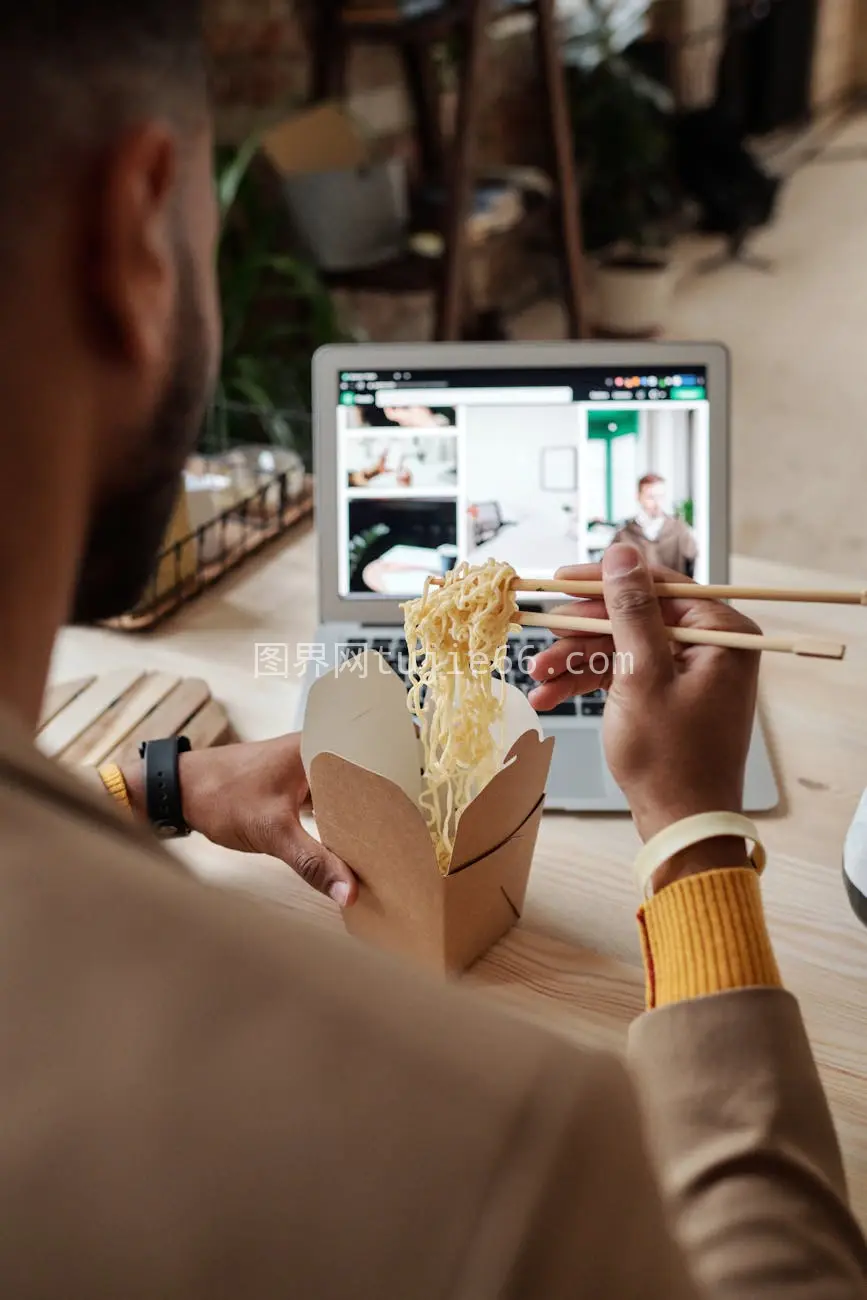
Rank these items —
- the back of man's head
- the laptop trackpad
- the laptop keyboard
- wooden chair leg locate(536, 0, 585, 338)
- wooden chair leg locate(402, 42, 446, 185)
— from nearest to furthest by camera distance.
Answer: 1. the back of man's head
2. the laptop trackpad
3. the laptop keyboard
4. wooden chair leg locate(536, 0, 585, 338)
5. wooden chair leg locate(402, 42, 446, 185)

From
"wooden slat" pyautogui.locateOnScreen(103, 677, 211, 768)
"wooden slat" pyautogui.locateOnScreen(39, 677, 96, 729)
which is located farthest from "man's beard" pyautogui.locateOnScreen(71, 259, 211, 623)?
"wooden slat" pyautogui.locateOnScreen(39, 677, 96, 729)

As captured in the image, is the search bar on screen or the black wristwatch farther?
the search bar on screen

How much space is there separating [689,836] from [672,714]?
0.10 meters

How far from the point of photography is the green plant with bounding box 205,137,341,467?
242 cm

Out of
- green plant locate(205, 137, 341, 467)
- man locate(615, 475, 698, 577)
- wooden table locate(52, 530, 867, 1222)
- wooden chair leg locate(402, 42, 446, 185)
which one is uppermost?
wooden chair leg locate(402, 42, 446, 185)

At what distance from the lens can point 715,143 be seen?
188 inches

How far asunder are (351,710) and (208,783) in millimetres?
153

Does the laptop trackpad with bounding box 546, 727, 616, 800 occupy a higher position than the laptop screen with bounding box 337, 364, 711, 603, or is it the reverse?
the laptop screen with bounding box 337, 364, 711, 603

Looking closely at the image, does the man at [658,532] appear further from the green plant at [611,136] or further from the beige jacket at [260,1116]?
the green plant at [611,136]

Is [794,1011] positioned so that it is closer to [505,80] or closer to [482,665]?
[482,665]

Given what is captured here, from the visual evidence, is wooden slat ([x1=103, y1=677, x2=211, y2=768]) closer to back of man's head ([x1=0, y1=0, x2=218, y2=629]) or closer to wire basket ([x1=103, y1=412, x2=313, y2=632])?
wire basket ([x1=103, y1=412, x2=313, y2=632])

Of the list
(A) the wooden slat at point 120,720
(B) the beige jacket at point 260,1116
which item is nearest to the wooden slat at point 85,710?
(A) the wooden slat at point 120,720

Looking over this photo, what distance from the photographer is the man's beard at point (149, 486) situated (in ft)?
1.57

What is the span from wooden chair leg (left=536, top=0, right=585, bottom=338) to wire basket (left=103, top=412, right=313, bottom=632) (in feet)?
5.21
